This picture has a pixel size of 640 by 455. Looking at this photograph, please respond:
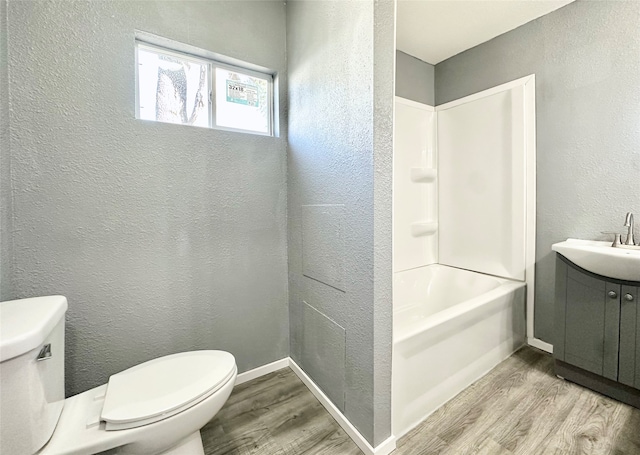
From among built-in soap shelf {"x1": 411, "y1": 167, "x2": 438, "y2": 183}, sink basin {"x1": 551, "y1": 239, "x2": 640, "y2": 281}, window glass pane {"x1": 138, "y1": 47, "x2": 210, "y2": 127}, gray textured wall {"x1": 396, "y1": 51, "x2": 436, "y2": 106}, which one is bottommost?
sink basin {"x1": 551, "y1": 239, "x2": 640, "y2": 281}

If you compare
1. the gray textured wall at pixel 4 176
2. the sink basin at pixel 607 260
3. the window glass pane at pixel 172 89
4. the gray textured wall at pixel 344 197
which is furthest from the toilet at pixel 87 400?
the sink basin at pixel 607 260

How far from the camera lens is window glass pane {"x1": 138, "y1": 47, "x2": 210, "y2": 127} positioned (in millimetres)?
1510

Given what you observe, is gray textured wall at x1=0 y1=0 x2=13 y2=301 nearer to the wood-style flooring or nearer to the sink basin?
the wood-style flooring

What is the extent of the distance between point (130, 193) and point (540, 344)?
3.05m

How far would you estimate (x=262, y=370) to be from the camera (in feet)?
6.04

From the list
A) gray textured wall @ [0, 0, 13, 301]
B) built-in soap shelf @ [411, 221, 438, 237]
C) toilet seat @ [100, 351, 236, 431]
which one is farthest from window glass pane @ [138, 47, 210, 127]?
built-in soap shelf @ [411, 221, 438, 237]

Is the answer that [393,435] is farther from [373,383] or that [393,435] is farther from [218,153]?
[218,153]

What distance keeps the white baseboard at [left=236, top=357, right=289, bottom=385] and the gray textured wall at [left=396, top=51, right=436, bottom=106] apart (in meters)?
2.48

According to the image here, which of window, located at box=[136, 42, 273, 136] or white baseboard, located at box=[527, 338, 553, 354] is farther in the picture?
white baseboard, located at box=[527, 338, 553, 354]

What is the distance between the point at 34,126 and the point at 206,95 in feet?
2.77

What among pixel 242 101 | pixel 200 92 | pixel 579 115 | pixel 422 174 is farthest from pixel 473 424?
pixel 200 92

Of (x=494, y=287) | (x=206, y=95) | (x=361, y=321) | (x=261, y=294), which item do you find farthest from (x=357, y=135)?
(x=494, y=287)

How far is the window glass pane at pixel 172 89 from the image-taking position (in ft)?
4.95

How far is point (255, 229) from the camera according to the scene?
178 centimetres
